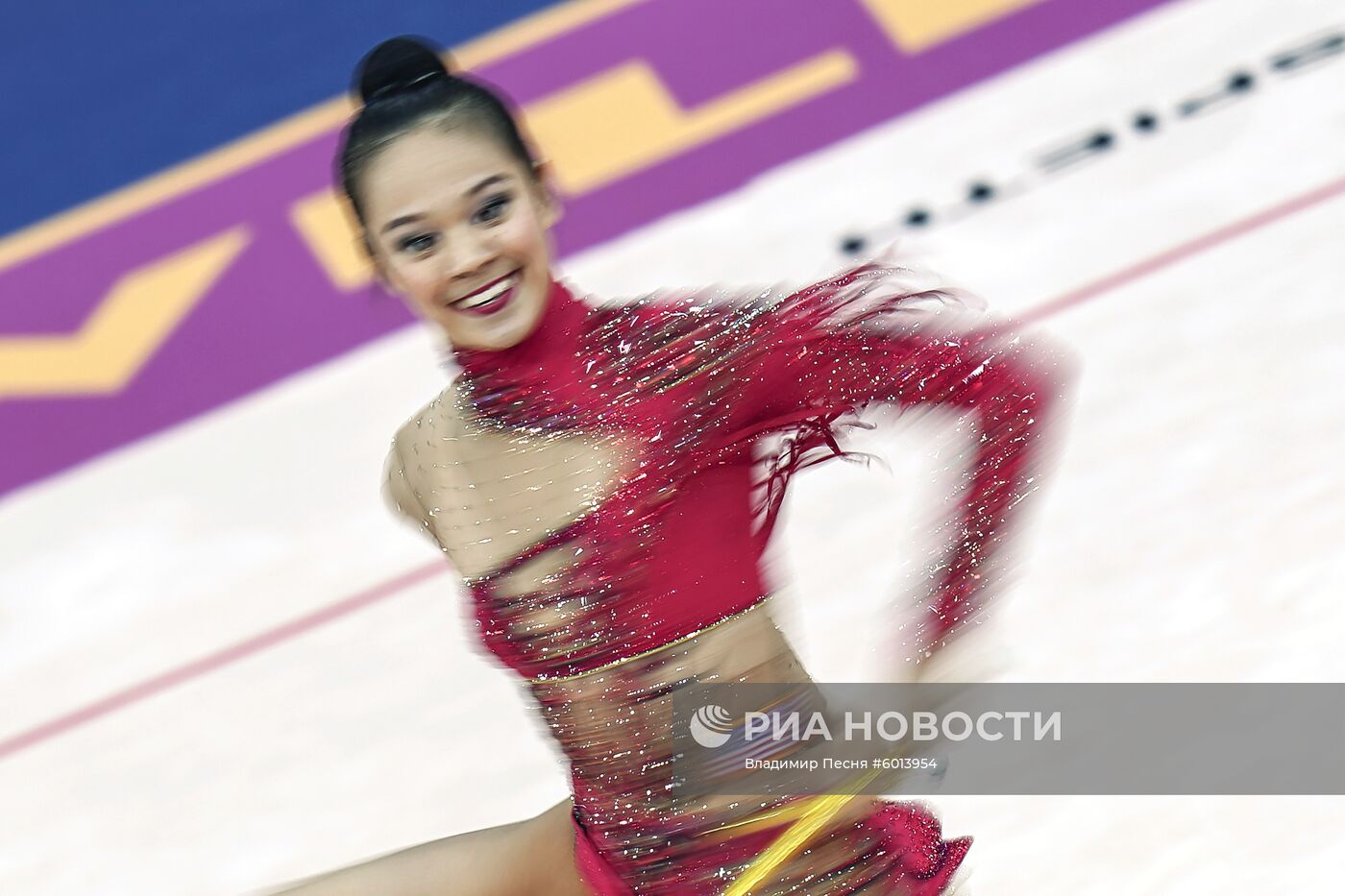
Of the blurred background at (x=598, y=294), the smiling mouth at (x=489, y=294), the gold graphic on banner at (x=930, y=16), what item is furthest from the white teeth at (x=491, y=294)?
the gold graphic on banner at (x=930, y=16)

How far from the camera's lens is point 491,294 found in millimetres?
Answer: 1312

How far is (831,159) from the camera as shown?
3.75m

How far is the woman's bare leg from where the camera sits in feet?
5.29

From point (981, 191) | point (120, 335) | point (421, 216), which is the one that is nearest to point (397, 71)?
point (421, 216)

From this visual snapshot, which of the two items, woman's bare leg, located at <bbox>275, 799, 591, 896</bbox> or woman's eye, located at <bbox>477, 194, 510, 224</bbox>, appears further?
woman's bare leg, located at <bbox>275, 799, 591, 896</bbox>

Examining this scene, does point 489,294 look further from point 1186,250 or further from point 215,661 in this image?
point 1186,250

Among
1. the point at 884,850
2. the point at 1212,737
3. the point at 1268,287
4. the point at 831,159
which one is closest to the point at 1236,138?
the point at 1268,287

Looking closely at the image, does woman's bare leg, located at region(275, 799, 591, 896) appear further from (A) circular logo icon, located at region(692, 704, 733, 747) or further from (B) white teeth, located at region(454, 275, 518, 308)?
(B) white teeth, located at region(454, 275, 518, 308)

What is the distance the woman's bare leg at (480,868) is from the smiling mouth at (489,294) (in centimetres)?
54

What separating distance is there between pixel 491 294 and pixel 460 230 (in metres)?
0.06

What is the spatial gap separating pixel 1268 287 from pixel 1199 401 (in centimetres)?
36

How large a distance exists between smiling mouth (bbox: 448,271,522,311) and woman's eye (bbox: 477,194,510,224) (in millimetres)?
48

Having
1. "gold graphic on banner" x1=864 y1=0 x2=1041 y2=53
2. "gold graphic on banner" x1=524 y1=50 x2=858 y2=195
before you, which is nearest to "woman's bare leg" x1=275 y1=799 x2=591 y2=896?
"gold graphic on banner" x1=524 y1=50 x2=858 y2=195

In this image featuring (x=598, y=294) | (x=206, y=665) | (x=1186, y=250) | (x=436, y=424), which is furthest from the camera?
(x=598, y=294)
